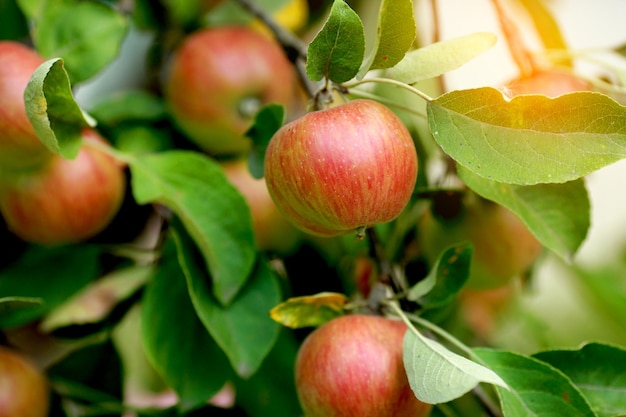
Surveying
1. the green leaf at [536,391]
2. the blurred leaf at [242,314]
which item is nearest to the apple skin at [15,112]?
the blurred leaf at [242,314]

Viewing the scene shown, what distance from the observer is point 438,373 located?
39 centimetres

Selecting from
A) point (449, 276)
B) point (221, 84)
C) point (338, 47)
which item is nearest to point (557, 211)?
point (449, 276)

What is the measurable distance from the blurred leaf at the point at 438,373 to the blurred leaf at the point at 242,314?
0.13 m

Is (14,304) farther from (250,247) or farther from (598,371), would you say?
(598,371)

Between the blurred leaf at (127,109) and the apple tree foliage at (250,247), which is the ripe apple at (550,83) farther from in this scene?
the blurred leaf at (127,109)

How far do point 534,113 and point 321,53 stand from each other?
0.12 meters

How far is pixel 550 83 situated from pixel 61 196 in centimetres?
37

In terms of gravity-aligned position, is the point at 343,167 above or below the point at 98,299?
above

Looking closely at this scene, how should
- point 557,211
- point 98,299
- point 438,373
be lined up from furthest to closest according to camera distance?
point 98,299, point 557,211, point 438,373

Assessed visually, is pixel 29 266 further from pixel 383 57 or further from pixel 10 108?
pixel 383 57

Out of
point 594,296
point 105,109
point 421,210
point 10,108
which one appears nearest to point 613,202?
point 594,296

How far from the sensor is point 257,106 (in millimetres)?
667

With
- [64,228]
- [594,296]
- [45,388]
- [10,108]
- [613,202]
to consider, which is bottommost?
[613,202]

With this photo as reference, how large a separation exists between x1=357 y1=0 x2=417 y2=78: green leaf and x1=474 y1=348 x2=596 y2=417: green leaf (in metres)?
0.20
